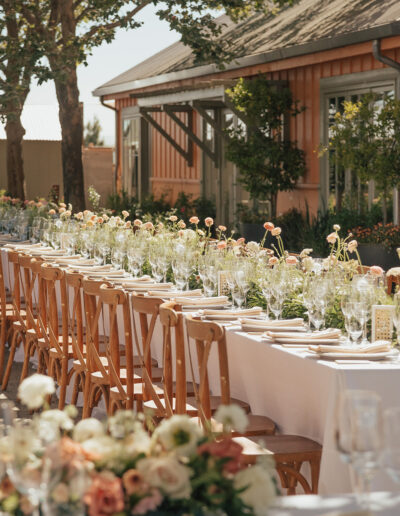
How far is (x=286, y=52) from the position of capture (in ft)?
45.2

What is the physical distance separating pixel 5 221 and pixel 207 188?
764cm

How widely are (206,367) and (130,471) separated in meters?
2.37

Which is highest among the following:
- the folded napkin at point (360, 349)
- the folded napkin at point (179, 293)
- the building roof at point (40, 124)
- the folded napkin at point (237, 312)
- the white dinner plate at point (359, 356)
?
the building roof at point (40, 124)

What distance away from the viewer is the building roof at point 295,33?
12008mm

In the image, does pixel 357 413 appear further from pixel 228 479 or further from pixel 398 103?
pixel 398 103

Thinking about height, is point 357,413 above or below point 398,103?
below

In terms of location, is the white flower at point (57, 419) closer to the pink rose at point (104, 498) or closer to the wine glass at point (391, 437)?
the pink rose at point (104, 498)

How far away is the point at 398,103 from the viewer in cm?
1067

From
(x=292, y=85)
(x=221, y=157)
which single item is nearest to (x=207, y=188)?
(x=221, y=157)

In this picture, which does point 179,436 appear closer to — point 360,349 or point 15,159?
point 360,349

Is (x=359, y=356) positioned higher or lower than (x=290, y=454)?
higher

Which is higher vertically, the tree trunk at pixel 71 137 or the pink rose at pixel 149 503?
the tree trunk at pixel 71 137

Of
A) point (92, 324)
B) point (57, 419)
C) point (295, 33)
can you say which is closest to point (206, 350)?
point (92, 324)

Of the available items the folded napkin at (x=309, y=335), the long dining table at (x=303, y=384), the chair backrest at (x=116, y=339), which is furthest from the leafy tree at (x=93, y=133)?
the folded napkin at (x=309, y=335)
